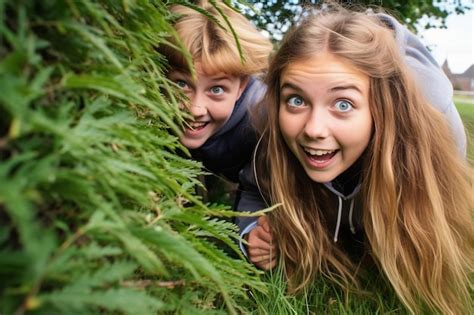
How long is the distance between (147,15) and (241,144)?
1.79m

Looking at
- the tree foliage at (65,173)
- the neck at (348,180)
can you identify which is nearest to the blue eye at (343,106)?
the neck at (348,180)

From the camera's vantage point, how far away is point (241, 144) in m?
2.62

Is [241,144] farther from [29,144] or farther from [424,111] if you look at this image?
[29,144]

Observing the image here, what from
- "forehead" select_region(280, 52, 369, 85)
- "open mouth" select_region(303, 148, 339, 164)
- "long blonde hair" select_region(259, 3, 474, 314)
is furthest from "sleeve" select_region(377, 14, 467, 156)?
"open mouth" select_region(303, 148, 339, 164)

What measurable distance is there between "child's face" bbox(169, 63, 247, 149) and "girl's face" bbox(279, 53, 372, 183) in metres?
0.50

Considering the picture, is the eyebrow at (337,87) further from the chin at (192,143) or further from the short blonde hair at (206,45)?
the chin at (192,143)

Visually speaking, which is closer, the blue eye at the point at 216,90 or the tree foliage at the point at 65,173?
the tree foliage at the point at 65,173

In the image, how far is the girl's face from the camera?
5.70 feet

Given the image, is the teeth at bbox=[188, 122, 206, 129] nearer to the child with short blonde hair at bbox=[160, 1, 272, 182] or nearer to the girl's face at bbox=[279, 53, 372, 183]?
the child with short blonde hair at bbox=[160, 1, 272, 182]

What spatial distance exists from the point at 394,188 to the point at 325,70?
0.53 metres

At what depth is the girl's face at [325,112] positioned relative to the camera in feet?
5.70

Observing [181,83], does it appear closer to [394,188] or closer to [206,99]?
[206,99]

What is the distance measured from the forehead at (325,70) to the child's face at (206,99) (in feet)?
1.83

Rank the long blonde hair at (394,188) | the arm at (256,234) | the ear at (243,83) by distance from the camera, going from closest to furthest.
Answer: the long blonde hair at (394,188), the arm at (256,234), the ear at (243,83)
